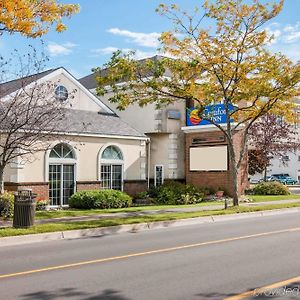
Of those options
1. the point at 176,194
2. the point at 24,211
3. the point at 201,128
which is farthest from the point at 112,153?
the point at 24,211

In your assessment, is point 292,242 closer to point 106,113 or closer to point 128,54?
point 128,54

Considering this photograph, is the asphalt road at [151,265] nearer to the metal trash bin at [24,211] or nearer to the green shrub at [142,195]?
the metal trash bin at [24,211]

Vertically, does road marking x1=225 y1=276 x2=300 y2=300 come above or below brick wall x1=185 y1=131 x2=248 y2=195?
below

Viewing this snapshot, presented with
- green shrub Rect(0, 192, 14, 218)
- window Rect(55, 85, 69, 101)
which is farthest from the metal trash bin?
window Rect(55, 85, 69, 101)

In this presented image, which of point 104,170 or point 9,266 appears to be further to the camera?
point 104,170

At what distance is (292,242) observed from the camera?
11.3 metres

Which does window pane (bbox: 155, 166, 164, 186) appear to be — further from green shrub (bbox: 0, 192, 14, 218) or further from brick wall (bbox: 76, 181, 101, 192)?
green shrub (bbox: 0, 192, 14, 218)

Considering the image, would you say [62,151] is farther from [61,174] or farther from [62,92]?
[62,92]

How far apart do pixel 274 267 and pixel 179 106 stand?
22.9m

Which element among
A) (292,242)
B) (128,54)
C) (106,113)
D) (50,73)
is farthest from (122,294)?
(106,113)

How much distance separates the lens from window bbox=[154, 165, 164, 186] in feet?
97.9

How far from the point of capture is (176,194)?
26203 millimetres

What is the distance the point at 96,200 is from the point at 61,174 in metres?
2.97

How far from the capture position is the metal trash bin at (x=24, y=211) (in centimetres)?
1334
